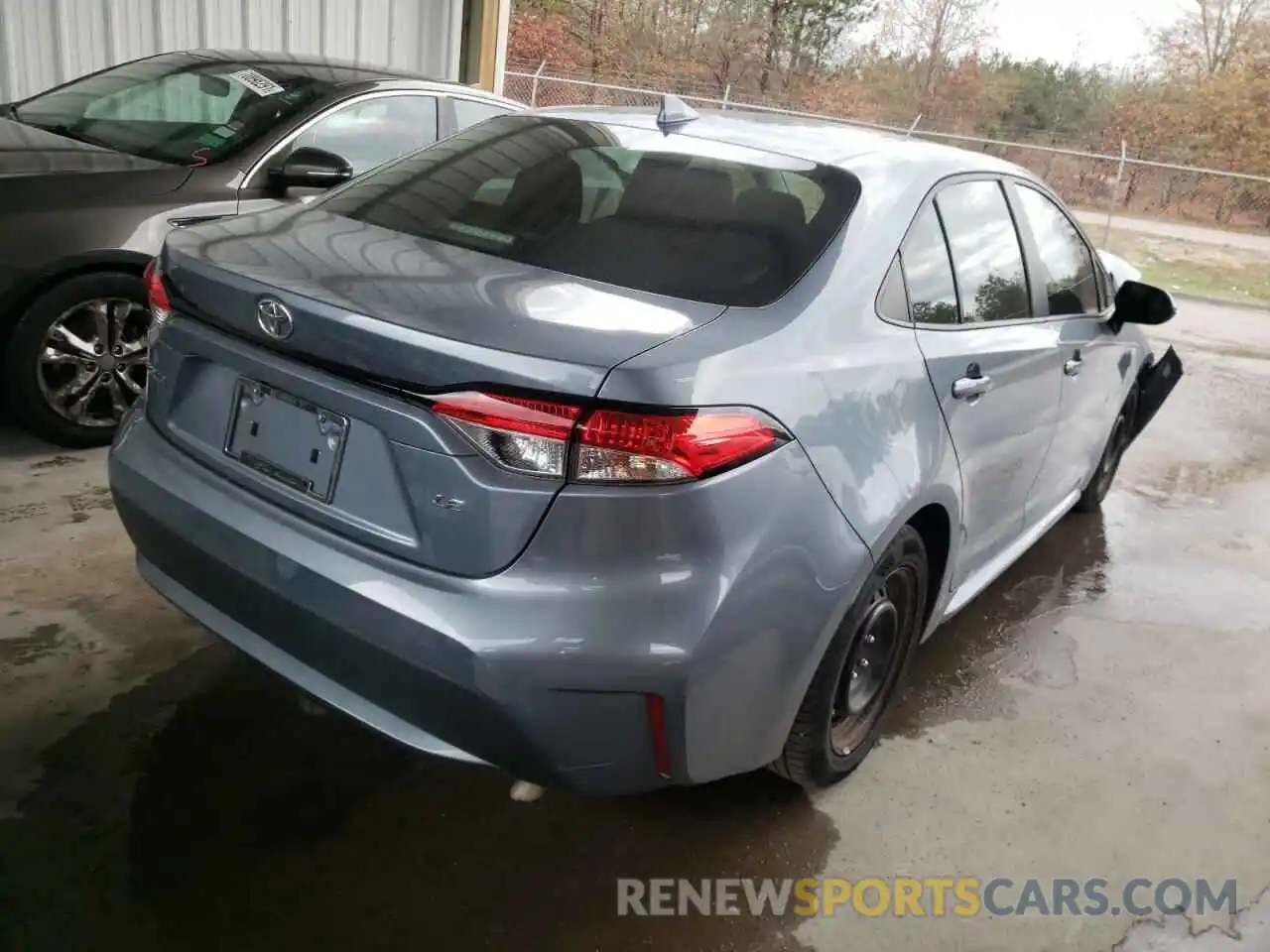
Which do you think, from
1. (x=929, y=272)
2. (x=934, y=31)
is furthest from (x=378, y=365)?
(x=934, y=31)

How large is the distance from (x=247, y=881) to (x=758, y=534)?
1.28 metres

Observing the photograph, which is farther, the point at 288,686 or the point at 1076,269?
the point at 1076,269

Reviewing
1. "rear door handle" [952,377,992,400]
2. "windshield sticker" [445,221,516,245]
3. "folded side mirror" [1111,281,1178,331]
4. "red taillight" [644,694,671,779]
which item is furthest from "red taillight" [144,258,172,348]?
"folded side mirror" [1111,281,1178,331]

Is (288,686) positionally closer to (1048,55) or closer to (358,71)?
(358,71)

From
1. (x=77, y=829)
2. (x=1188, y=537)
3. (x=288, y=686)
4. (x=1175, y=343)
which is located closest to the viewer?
(x=288, y=686)

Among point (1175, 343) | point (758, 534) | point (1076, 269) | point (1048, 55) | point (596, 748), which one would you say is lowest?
point (1175, 343)

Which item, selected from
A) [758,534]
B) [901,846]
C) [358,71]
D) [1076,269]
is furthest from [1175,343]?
[758,534]

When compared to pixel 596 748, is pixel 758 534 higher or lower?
higher

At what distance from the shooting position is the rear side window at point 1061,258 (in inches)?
134

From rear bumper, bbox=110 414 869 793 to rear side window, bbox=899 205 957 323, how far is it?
709mm

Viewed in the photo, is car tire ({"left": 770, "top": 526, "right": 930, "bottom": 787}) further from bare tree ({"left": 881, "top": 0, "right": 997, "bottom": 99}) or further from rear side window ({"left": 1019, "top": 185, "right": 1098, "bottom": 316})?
bare tree ({"left": 881, "top": 0, "right": 997, "bottom": 99})

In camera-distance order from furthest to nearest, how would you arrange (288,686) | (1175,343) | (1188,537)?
(1175,343) < (1188,537) < (288,686)

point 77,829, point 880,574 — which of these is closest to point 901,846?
point 880,574

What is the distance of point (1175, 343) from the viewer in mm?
10086
